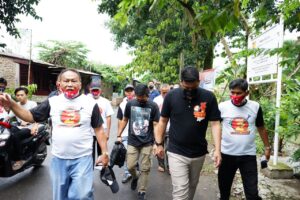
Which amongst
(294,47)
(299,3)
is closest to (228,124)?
(294,47)

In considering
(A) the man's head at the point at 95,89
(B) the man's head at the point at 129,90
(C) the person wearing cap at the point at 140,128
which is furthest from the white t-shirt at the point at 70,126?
(B) the man's head at the point at 129,90

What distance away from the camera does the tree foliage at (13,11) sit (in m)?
10.1

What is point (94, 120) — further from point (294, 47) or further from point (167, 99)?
point (294, 47)

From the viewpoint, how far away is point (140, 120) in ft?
17.2

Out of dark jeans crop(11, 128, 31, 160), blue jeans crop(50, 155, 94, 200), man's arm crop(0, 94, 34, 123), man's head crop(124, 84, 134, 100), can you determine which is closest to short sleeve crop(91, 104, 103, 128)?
blue jeans crop(50, 155, 94, 200)

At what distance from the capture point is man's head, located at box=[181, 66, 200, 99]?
363 cm

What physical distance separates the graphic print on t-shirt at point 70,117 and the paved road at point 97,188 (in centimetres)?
191

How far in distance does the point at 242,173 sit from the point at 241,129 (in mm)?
541

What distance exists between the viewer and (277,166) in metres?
6.14

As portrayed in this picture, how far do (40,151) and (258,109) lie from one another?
4.31m

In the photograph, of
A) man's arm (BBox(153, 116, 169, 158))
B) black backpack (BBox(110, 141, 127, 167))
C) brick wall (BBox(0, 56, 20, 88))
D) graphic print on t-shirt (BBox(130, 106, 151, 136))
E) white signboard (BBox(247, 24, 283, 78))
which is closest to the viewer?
man's arm (BBox(153, 116, 169, 158))

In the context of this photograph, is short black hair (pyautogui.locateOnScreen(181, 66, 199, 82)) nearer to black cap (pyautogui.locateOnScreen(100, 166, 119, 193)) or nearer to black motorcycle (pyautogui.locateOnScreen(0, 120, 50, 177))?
black cap (pyautogui.locateOnScreen(100, 166, 119, 193))

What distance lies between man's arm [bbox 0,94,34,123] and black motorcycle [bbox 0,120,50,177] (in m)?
1.69

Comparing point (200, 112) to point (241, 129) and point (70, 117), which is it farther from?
point (70, 117)
